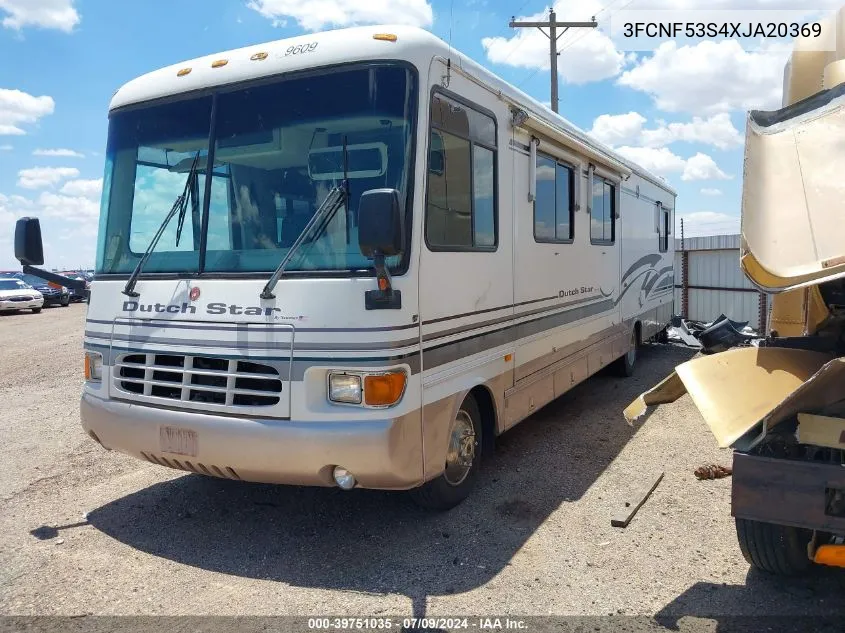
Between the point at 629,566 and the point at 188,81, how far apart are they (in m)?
4.08

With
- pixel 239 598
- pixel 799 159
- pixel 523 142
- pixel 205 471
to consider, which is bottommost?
pixel 239 598

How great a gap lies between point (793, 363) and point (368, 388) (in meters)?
2.14

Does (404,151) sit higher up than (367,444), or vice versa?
(404,151)

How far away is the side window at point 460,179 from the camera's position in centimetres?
417

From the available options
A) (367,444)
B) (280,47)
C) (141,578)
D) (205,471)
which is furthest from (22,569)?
(280,47)

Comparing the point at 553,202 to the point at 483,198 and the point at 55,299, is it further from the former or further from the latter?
the point at 55,299

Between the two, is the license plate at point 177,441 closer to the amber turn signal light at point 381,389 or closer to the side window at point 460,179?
the amber turn signal light at point 381,389

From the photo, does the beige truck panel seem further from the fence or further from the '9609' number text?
the fence

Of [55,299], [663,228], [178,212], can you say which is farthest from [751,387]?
[55,299]

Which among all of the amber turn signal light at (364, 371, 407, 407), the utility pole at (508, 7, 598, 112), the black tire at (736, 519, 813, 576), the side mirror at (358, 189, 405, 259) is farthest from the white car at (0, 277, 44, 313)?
the black tire at (736, 519, 813, 576)

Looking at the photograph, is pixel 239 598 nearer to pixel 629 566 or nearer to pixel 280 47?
pixel 629 566

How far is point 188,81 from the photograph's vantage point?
14.6 ft

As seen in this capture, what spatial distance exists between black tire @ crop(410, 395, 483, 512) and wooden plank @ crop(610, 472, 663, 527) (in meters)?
1.00

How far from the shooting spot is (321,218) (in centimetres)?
392
